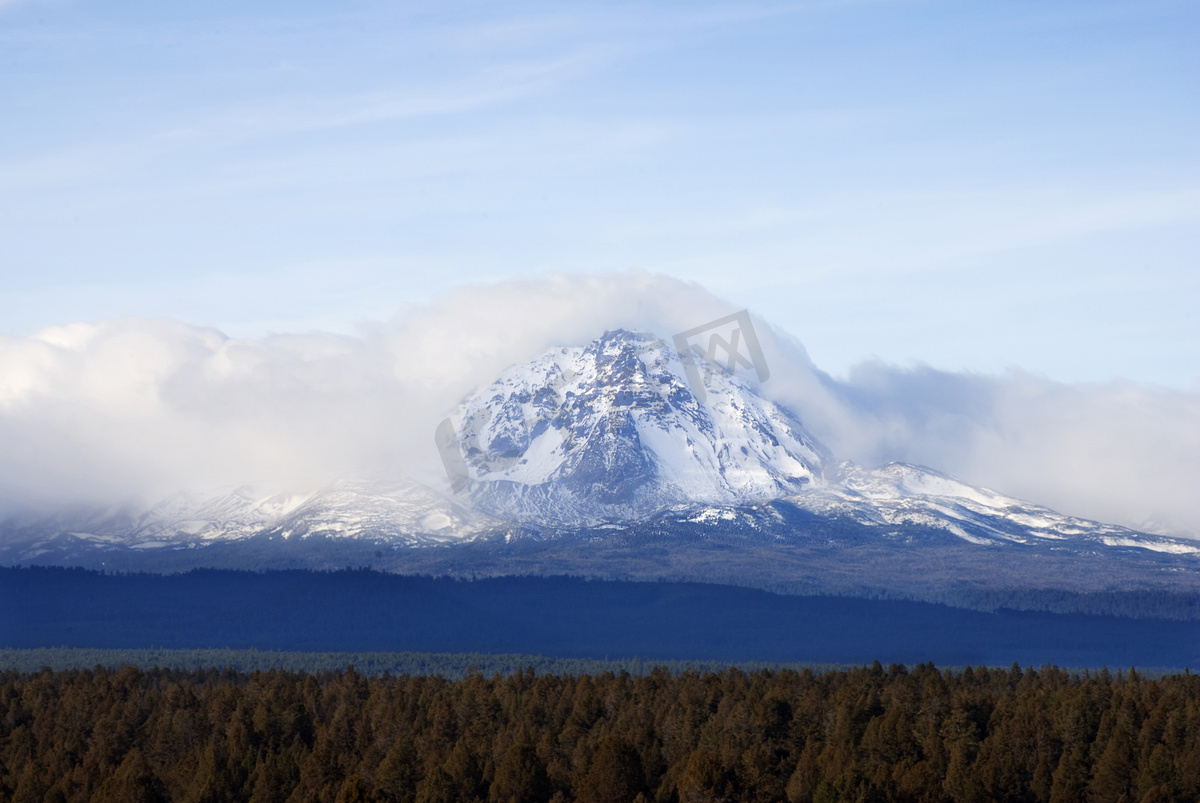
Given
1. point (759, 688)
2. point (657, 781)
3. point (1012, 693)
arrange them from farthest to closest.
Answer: point (1012, 693) → point (759, 688) → point (657, 781)

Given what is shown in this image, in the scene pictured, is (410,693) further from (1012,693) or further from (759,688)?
(1012,693)

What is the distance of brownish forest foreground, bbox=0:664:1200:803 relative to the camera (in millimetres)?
128375

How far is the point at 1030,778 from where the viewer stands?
141 metres

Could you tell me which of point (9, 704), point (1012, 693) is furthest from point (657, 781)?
point (9, 704)

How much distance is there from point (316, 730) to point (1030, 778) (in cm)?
7841

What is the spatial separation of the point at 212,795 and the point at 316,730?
106ft

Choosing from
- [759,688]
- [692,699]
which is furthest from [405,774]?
[759,688]

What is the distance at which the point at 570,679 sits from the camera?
197m

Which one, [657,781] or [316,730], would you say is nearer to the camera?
[657,781]

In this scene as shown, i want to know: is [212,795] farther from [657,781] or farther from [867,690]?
[867,690]

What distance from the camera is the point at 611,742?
13062 cm

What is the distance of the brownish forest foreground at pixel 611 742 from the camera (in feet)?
421

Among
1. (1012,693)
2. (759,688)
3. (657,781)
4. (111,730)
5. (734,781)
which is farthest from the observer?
(1012,693)

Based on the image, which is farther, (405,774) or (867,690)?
(867,690)
